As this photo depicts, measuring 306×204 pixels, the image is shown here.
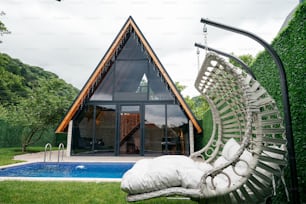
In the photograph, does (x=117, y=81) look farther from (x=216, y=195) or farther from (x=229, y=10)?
(x=216, y=195)

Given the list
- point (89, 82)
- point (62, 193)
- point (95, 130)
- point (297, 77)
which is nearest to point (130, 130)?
point (95, 130)

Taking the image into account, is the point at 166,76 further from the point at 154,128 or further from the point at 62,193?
the point at 62,193

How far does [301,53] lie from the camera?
5.94 ft

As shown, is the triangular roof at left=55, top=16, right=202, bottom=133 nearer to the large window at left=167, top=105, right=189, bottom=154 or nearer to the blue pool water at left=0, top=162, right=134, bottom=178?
the large window at left=167, top=105, right=189, bottom=154

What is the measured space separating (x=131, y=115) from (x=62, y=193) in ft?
18.0

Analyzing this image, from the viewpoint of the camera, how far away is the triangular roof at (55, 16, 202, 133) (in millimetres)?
7613

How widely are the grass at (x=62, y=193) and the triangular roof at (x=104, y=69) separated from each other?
4.52 metres

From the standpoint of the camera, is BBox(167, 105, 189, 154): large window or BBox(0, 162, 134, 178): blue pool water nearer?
BBox(0, 162, 134, 178): blue pool water

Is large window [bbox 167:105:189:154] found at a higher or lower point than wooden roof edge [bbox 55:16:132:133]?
lower

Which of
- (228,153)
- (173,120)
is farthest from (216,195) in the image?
(173,120)

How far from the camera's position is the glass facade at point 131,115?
800 cm

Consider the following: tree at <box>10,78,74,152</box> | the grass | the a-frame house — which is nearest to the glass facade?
the a-frame house

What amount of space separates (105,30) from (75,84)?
959 inches

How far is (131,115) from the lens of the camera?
8.27m
